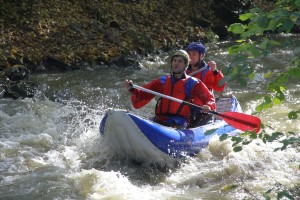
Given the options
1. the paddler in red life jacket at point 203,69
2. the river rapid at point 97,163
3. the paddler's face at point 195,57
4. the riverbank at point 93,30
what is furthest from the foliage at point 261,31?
the riverbank at point 93,30

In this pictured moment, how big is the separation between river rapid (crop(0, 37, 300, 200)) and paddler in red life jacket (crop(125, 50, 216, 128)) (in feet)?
1.87

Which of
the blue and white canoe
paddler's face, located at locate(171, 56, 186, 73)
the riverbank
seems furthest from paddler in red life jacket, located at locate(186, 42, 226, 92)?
the riverbank

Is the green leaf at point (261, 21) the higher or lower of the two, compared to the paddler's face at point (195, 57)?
higher

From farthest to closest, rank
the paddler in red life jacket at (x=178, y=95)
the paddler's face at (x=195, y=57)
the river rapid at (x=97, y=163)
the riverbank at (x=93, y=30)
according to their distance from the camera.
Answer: the riverbank at (x=93, y=30) → the paddler's face at (x=195, y=57) → the paddler in red life jacket at (x=178, y=95) → the river rapid at (x=97, y=163)

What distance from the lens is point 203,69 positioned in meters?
7.20

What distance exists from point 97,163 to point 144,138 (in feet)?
2.65

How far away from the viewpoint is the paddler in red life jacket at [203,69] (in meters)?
7.17

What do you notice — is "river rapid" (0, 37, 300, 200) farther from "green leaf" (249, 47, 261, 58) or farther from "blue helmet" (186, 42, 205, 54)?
"blue helmet" (186, 42, 205, 54)

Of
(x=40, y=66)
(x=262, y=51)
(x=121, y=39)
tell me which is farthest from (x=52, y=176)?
(x=121, y=39)

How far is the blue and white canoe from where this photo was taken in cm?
510

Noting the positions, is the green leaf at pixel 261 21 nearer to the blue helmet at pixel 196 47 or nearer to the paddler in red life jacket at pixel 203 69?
the paddler in red life jacket at pixel 203 69

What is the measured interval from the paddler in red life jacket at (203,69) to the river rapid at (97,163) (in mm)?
1202

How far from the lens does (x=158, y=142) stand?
17.0 ft

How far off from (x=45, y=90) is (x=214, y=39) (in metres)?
7.04
